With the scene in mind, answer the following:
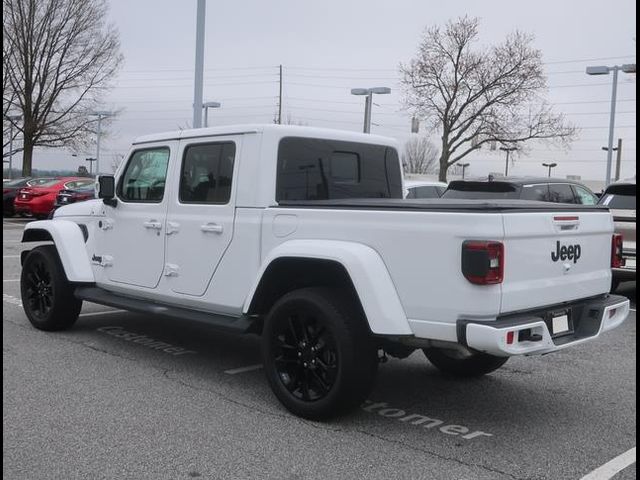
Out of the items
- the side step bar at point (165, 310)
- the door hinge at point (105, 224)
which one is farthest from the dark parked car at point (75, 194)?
the side step bar at point (165, 310)

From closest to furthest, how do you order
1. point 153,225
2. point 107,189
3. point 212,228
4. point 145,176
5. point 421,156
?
point 212,228 → point 153,225 → point 145,176 → point 107,189 → point 421,156

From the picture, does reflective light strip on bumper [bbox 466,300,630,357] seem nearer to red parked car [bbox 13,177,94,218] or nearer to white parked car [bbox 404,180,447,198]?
white parked car [bbox 404,180,447,198]

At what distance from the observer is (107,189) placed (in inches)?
245

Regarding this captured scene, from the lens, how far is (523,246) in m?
4.04

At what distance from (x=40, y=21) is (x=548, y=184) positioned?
26705mm

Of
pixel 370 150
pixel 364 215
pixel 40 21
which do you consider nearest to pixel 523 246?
pixel 364 215

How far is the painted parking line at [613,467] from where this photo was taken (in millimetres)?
3760

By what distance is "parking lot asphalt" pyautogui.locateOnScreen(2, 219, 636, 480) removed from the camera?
12.5 feet

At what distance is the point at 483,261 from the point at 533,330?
1.82 ft

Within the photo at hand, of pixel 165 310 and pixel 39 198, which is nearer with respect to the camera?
pixel 165 310

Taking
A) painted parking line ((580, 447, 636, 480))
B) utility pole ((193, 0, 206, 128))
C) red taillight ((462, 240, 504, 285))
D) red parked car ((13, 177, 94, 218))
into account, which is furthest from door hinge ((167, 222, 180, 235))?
red parked car ((13, 177, 94, 218))

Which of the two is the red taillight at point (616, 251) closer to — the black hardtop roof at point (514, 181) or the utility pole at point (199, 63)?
the black hardtop roof at point (514, 181)

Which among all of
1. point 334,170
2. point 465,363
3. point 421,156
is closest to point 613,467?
point 465,363

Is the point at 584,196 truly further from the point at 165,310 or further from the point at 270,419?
the point at 270,419
